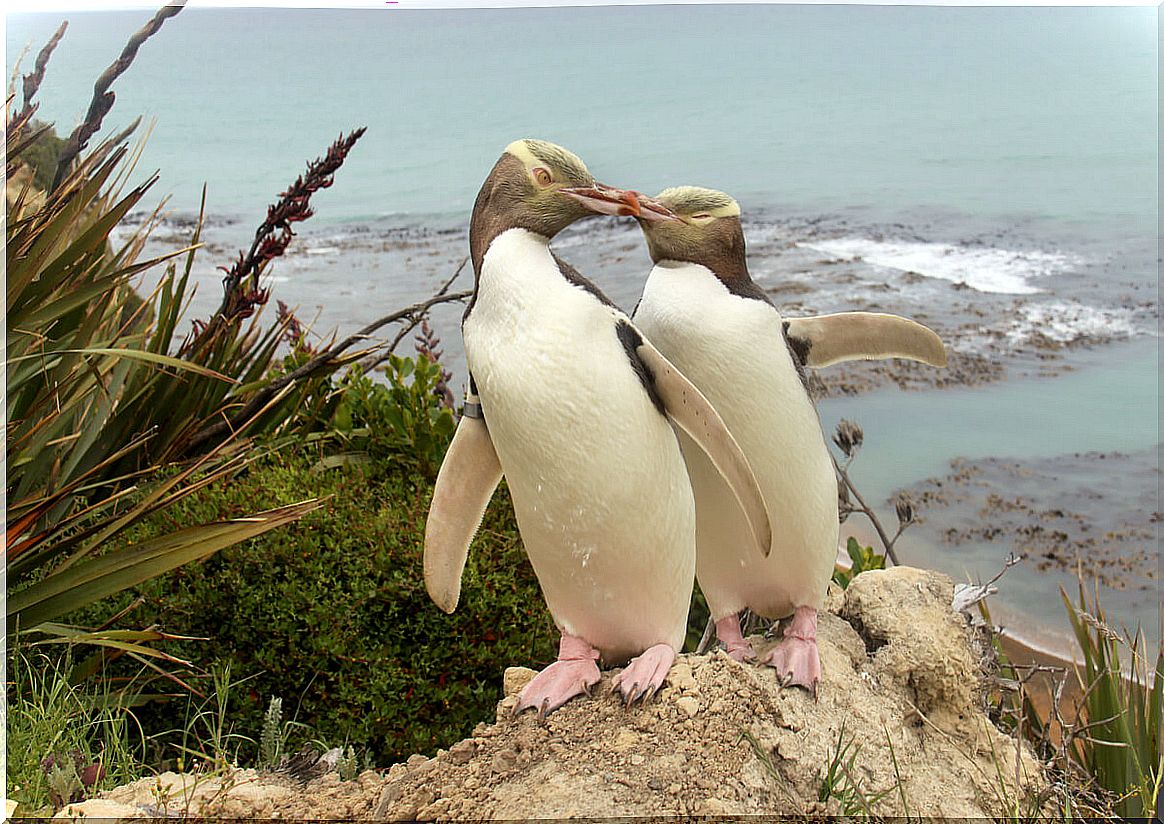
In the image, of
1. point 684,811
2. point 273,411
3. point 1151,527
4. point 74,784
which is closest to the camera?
point 684,811

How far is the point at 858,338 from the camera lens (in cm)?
151

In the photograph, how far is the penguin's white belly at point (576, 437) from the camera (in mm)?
1290

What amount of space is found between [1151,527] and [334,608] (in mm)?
1400

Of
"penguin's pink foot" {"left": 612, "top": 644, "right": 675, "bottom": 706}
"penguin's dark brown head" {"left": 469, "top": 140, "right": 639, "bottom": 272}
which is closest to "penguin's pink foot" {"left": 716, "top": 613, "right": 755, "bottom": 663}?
"penguin's pink foot" {"left": 612, "top": 644, "right": 675, "bottom": 706}

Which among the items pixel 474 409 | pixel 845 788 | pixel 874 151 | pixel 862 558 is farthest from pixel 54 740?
pixel 874 151

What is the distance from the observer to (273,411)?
235 centimetres

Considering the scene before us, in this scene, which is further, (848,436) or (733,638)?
(848,436)

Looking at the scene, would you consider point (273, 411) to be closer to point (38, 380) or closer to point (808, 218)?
point (38, 380)

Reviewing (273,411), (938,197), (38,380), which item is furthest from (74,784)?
(938,197)

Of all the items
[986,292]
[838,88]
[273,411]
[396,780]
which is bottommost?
[396,780]

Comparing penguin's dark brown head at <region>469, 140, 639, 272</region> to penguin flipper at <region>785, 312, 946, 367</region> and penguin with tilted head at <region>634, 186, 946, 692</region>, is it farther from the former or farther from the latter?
penguin flipper at <region>785, 312, 946, 367</region>

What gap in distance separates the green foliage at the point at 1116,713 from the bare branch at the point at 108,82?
177 centimetres

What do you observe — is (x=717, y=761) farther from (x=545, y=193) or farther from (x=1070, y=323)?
(x=1070, y=323)

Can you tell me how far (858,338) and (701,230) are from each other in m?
0.28
